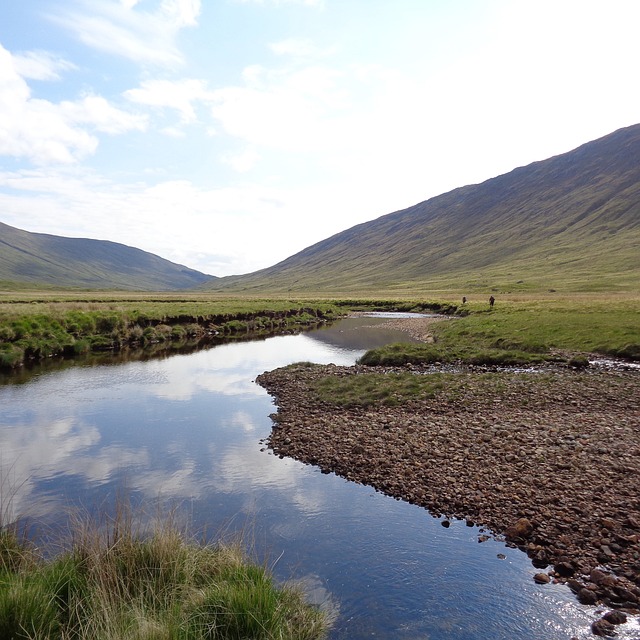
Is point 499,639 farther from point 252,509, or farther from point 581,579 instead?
point 252,509

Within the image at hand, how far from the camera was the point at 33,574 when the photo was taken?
7.80 metres

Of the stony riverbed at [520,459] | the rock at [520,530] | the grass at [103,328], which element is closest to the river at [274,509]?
the rock at [520,530]

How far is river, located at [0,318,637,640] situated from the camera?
8.97 m

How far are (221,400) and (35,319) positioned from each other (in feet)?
80.2

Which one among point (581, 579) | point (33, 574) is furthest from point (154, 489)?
point (581, 579)

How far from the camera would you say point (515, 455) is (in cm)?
1516

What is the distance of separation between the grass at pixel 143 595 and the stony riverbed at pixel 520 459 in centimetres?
551

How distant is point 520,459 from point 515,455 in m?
0.28

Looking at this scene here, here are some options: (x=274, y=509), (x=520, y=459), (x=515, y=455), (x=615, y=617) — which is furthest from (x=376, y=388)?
(x=615, y=617)

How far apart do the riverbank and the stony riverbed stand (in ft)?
0.11

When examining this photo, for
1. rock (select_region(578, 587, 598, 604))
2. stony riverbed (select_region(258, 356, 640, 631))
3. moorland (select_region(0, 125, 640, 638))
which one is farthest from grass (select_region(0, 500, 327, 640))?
stony riverbed (select_region(258, 356, 640, 631))

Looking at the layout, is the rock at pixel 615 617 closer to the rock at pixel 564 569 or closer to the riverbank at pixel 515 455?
the riverbank at pixel 515 455

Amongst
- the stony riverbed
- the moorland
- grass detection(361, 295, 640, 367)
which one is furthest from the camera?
grass detection(361, 295, 640, 367)

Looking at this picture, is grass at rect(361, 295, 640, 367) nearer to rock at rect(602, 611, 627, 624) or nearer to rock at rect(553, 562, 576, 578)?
rock at rect(553, 562, 576, 578)
